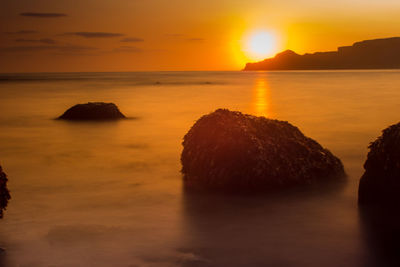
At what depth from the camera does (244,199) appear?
22.2 ft

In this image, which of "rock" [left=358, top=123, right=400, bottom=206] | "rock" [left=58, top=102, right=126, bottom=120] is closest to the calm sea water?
"rock" [left=358, top=123, right=400, bottom=206]

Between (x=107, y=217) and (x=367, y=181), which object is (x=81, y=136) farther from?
(x=367, y=181)

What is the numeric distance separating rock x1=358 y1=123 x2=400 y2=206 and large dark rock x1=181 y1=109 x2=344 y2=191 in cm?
123

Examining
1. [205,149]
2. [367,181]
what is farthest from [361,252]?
[205,149]

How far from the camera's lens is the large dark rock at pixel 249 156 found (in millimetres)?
7219

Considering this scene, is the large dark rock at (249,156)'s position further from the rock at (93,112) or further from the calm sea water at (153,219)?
the rock at (93,112)

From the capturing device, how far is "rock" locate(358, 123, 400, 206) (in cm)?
602

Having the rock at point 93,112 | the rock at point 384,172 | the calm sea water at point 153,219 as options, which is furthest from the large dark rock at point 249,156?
the rock at point 93,112

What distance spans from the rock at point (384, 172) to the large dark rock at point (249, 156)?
123 centimetres

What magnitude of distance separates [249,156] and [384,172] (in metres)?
1.90

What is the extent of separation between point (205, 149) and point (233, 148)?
0.53 metres

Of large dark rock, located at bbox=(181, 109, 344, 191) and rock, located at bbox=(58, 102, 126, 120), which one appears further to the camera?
rock, located at bbox=(58, 102, 126, 120)

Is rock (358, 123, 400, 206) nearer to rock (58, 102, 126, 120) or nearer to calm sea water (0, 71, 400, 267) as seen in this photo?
calm sea water (0, 71, 400, 267)

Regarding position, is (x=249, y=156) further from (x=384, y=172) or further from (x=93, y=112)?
(x=93, y=112)
